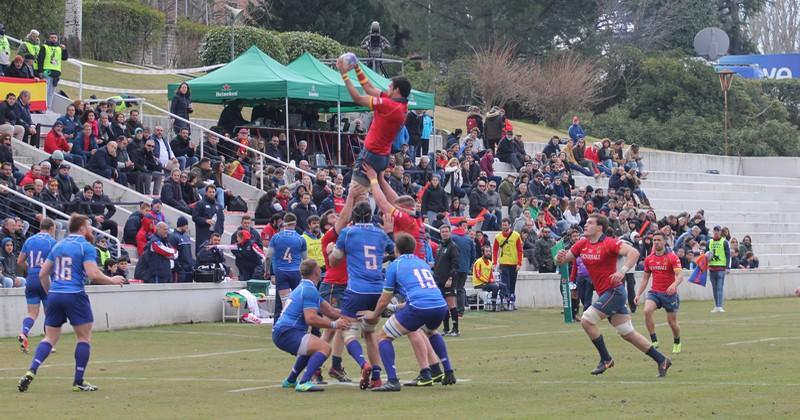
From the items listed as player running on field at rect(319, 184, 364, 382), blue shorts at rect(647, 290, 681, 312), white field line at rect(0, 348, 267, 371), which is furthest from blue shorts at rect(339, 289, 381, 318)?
blue shorts at rect(647, 290, 681, 312)

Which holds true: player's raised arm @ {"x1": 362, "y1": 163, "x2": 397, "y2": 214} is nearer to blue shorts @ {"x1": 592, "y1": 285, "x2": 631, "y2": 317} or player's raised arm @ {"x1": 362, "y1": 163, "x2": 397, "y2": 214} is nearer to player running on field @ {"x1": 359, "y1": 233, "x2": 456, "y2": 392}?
player running on field @ {"x1": 359, "y1": 233, "x2": 456, "y2": 392}

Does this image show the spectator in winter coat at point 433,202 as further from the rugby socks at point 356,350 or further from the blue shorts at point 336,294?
the rugby socks at point 356,350

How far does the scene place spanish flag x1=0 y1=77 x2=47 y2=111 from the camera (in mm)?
30578

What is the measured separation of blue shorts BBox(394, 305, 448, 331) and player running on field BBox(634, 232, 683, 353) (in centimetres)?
603

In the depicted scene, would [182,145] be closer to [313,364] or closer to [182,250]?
[182,250]

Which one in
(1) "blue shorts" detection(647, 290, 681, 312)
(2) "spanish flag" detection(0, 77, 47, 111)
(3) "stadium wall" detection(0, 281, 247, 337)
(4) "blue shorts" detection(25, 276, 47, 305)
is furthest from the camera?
(2) "spanish flag" detection(0, 77, 47, 111)

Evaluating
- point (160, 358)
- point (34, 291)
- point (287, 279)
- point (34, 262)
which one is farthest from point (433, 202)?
point (34, 262)

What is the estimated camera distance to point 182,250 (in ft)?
84.0

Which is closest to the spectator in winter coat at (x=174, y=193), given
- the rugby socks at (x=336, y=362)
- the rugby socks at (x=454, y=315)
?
the rugby socks at (x=454, y=315)

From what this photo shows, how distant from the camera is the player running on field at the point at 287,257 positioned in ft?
67.7

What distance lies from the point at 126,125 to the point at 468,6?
41236 mm

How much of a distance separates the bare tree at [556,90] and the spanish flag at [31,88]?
33422mm

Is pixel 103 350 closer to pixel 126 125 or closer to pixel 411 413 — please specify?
pixel 411 413

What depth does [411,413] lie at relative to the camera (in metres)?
12.8
